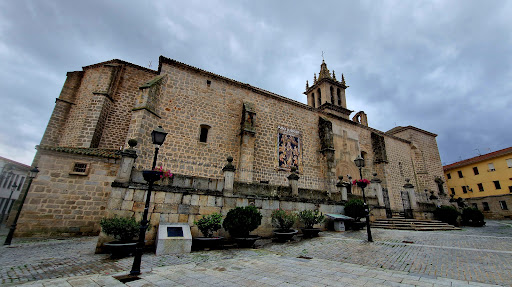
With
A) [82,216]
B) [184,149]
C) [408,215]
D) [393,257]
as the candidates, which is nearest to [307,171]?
[408,215]

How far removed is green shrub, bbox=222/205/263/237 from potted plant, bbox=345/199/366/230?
5860 millimetres

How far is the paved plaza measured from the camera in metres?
3.85

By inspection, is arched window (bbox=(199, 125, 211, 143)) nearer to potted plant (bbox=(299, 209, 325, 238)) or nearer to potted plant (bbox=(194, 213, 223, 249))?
potted plant (bbox=(194, 213, 223, 249))

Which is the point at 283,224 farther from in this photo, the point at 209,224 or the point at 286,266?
the point at 286,266

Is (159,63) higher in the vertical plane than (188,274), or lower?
higher

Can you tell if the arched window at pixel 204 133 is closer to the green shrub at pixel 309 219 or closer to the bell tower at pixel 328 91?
Answer: the green shrub at pixel 309 219

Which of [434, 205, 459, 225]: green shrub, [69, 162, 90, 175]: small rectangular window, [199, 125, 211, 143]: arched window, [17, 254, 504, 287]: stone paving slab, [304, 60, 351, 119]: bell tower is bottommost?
[17, 254, 504, 287]: stone paving slab

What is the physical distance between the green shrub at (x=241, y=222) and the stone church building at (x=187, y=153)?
3.14 ft

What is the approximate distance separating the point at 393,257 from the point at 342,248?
1.53m

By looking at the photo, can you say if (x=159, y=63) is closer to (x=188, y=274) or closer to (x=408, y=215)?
(x=188, y=274)

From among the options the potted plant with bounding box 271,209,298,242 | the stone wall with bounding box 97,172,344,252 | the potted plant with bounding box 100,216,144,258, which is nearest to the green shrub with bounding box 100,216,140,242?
the potted plant with bounding box 100,216,144,258

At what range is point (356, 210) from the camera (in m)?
10.8

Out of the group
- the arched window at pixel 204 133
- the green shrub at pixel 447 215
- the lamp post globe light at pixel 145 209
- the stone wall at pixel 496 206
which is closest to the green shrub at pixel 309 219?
the lamp post globe light at pixel 145 209

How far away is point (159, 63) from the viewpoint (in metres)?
13.4
